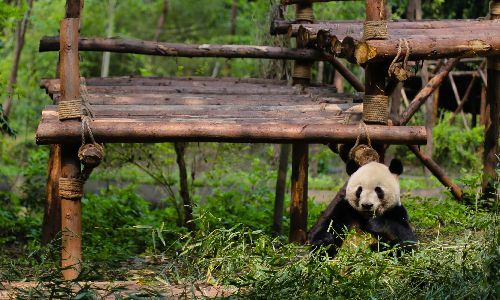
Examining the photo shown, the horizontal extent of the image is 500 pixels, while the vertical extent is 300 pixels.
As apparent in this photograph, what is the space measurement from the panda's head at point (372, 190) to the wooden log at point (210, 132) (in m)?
0.39

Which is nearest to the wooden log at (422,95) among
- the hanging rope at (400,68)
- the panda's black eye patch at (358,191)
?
the hanging rope at (400,68)

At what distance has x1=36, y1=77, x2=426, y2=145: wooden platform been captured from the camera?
3441mm

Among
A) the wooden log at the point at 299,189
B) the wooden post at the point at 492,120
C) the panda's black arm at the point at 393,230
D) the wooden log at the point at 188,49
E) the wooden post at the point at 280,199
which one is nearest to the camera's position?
the panda's black arm at the point at 393,230

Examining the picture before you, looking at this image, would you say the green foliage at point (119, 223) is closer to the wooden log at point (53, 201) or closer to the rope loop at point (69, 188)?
the wooden log at point (53, 201)

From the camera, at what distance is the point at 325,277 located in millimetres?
2453

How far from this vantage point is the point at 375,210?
3193mm

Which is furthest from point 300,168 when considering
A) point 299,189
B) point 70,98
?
point 70,98

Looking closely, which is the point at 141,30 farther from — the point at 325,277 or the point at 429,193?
the point at 325,277

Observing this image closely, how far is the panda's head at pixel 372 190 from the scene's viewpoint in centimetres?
313

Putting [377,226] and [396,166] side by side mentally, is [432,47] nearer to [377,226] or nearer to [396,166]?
[396,166]

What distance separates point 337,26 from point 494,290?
315 centimetres

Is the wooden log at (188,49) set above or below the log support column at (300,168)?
above

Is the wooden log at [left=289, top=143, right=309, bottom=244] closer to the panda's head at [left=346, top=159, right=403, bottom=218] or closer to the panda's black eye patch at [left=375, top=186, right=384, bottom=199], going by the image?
the panda's head at [left=346, top=159, right=403, bottom=218]

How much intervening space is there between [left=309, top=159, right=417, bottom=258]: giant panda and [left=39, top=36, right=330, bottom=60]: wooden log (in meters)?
2.16
